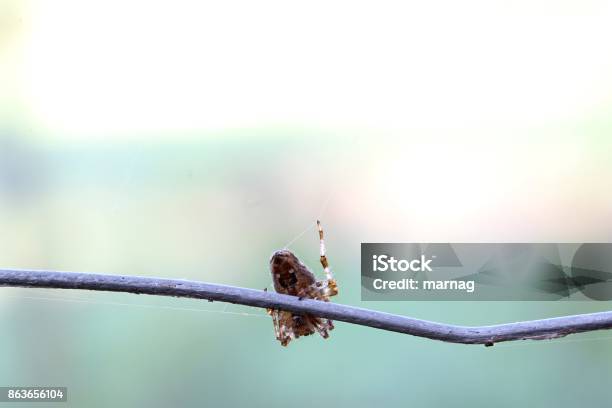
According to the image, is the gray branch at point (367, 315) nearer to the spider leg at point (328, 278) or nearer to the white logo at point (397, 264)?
the spider leg at point (328, 278)

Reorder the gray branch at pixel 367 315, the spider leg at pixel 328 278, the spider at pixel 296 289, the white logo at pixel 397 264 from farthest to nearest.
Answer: the white logo at pixel 397 264 < the spider leg at pixel 328 278 < the spider at pixel 296 289 < the gray branch at pixel 367 315

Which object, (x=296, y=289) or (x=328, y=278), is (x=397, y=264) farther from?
(x=296, y=289)

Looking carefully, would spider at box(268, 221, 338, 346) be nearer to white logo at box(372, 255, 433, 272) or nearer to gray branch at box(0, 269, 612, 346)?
white logo at box(372, 255, 433, 272)

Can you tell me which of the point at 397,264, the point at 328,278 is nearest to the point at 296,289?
the point at 328,278

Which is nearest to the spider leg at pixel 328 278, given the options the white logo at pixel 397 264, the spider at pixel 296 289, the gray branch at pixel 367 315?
the spider at pixel 296 289

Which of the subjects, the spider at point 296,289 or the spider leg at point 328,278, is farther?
the spider leg at point 328,278

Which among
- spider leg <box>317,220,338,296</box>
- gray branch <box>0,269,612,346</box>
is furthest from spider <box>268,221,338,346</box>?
gray branch <box>0,269,612,346</box>
